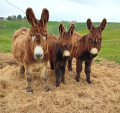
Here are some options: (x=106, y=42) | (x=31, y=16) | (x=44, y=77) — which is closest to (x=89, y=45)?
(x=44, y=77)

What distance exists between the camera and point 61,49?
18.1 ft

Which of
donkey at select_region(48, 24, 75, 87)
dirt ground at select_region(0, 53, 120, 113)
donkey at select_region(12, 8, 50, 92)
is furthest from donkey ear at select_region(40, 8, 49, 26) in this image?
dirt ground at select_region(0, 53, 120, 113)

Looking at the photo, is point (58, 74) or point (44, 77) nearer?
point (44, 77)

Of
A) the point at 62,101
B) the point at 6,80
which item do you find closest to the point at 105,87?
the point at 62,101

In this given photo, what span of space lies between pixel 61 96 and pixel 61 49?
140 cm

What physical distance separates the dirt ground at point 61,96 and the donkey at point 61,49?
565 mm

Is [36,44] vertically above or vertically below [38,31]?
below

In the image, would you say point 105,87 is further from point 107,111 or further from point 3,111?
point 3,111

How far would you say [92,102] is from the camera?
518cm

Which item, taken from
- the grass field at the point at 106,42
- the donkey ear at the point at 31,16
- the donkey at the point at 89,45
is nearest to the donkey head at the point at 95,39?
the donkey at the point at 89,45

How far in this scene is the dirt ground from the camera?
4790 mm

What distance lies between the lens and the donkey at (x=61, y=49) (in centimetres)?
537

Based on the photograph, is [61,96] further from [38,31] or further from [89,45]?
[38,31]

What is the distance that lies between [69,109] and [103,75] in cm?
358
